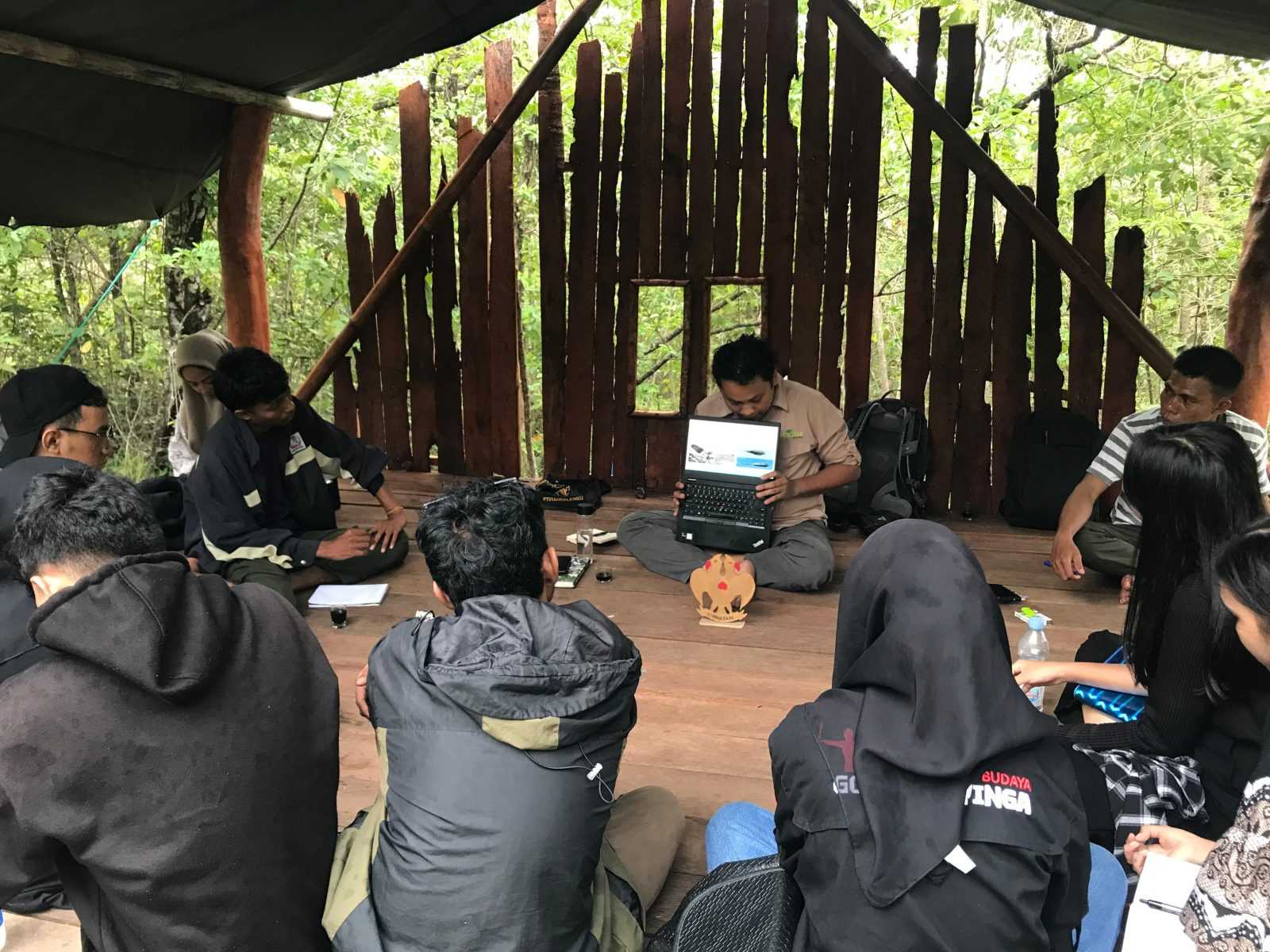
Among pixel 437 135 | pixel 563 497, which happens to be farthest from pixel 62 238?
pixel 563 497

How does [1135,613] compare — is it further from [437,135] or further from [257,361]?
[437,135]

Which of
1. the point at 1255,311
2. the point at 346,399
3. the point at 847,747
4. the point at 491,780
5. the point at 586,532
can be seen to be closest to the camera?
the point at 847,747

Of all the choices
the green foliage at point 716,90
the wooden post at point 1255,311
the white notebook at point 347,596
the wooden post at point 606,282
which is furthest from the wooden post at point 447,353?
the wooden post at point 1255,311

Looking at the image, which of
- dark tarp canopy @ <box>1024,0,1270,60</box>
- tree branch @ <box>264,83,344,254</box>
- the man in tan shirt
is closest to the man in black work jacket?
the man in tan shirt

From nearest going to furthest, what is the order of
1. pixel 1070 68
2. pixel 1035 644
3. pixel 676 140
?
pixel 1035 644 < pixel 676 140 < pixel 1070 68

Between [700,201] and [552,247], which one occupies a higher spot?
[700,201]

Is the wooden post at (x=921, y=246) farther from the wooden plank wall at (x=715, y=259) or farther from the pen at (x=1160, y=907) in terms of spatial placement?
the pen at (x=1160, y=907)

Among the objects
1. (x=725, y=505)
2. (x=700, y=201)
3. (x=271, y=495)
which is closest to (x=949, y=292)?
(x=700, y=201)

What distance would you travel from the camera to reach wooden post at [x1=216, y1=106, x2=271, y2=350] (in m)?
4.75

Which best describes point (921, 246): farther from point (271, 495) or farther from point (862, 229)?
point (271, 495)

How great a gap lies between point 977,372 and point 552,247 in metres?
2.70

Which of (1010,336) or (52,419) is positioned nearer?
(52,419)

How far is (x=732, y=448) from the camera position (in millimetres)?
4195

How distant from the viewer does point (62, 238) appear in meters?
8.32
